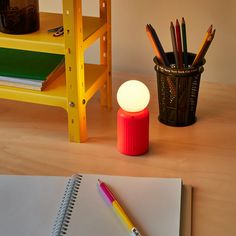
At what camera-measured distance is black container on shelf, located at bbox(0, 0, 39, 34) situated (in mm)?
1001

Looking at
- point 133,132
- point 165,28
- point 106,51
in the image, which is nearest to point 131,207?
point 133,132

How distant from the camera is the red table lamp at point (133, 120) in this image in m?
0.94

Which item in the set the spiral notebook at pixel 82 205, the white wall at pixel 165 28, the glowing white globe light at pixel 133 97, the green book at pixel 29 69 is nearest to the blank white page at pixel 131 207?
the spiral notebook at pixel 82 205

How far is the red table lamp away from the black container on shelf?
22 centimetres

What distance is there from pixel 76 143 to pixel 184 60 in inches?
10.4

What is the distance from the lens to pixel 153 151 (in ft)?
3.20

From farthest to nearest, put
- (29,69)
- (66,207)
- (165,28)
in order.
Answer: (165,28)
(29,69)
(66,207)

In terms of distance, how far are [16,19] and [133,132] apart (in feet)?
0.98

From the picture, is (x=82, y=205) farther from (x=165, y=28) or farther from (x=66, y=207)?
(x=165, y=28)

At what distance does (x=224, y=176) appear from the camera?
0.89 metres

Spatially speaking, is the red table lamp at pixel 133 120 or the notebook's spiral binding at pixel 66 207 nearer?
the notebook's spiral binding at pixel 66 207

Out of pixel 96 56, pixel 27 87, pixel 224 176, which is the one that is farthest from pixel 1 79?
pixel 224 176

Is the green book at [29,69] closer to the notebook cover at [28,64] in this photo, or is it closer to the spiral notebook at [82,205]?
the notebook cover at [28,64]

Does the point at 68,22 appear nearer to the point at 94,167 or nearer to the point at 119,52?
the point at 94,167
